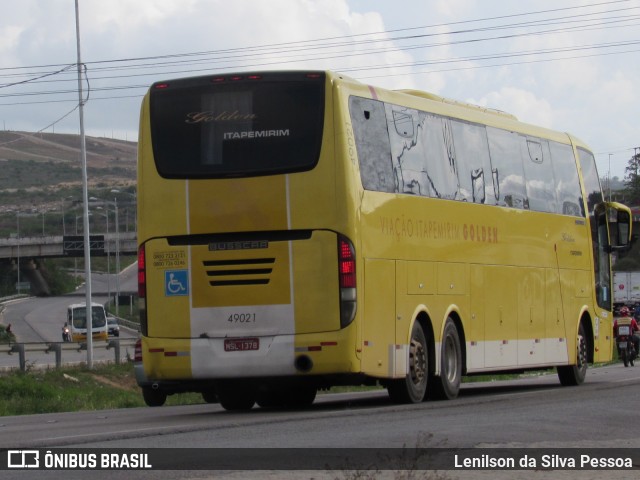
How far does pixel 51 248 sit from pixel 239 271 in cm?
12155

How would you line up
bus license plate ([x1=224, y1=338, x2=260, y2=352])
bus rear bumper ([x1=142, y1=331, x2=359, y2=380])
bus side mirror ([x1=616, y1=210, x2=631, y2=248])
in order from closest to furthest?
bus rear bumper ([x1=142, y1=331, x2=359, y2=380]) < bus license plate ([x1=224, y1=338, x2=260, y2=352]) < bus side mirror ([x1=616, y1=210, x2=631, y2=248])

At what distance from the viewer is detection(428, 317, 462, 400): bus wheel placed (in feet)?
64.1

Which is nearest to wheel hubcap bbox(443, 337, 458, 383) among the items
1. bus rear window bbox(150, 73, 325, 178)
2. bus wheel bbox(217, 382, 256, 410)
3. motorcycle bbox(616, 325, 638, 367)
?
bus wheel bbox(217, 382, 256, 410)

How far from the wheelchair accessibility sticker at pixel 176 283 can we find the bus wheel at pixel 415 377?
10.2 ft

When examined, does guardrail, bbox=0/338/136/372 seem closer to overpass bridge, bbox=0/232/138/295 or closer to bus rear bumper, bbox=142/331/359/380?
bus rear bumper, bbox=142/331/359/380

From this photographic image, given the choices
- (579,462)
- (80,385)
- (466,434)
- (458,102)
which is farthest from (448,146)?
(80,385)

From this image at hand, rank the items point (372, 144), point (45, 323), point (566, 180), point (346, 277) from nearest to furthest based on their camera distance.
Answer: point (346, 277) < point (372, 144) < point (566, 180) < point (45, 323)

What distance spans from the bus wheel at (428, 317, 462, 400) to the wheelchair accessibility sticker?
13.2 ft

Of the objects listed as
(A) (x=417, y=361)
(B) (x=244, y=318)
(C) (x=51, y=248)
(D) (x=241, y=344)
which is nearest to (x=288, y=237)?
(B) (x=244, y=318)

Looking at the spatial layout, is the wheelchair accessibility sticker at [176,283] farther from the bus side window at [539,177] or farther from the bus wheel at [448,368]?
the bus side window at [539,177]

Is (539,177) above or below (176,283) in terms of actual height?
above

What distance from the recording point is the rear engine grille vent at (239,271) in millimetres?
17047

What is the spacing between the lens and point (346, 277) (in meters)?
16.9

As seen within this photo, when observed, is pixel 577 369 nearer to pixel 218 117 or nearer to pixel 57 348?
pixel 218 117
